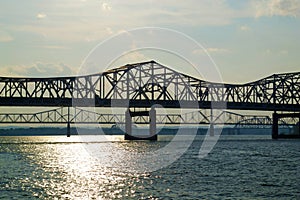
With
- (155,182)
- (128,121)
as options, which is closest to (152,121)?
(128,121)

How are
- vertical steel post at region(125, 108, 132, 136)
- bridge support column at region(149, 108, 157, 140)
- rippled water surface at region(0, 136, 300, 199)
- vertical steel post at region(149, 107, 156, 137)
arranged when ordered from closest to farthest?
rippled water surface at region(0, 136, 300, 199)
vertical steel post at region(125, 108, 132, 136)
vertical steel post at region(149, 107, 156, 137)
bridge support column at region(149, 108, 157, 140)

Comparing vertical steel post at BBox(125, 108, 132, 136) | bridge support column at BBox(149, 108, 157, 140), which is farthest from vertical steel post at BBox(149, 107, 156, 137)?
vertical steel post at BBox(125, 108, 132, 136)

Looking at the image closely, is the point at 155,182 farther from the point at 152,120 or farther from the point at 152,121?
the point at 152,121

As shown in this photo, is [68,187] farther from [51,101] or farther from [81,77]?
[81,77]

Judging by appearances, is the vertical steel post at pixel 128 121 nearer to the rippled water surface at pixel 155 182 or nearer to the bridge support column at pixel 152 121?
the bridge support column at pixel 152 121

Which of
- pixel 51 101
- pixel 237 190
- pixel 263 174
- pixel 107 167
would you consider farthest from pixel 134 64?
pixel 237 190

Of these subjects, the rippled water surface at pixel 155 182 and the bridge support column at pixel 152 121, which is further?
the bridge support column at pixel 152 121

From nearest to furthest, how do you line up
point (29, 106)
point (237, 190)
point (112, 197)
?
point (112, 197)
point (237, 190)
point (29, 106)

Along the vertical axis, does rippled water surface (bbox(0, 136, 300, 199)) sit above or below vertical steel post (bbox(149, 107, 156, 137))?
below

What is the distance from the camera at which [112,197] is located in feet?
149

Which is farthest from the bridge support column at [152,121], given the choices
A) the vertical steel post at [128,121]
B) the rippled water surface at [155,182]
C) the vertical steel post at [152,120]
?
the rippled water surface at [155,182]

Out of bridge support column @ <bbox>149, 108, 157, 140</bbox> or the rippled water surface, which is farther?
bridge support column @ <bbox>149, 108, 157, 140</bbox>

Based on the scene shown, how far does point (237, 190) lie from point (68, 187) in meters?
13.9

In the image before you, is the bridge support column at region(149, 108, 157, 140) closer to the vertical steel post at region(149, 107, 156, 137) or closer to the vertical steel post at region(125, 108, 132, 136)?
the vertical steel post at region(149, 107, 156, 137)
